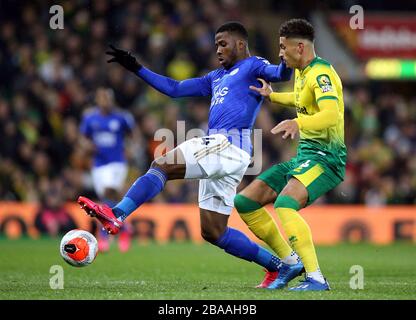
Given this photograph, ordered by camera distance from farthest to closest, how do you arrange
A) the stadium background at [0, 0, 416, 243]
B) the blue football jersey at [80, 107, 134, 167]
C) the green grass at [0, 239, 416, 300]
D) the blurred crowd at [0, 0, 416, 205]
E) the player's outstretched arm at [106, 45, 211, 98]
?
the blurred crowd at [0, 0, 416, 205] < the stadium background at [0, 0, 416, 243] < the blue football jersey at [80, 107, 134, 167] < the player's outstretched arm at [106, 45, 211, 98] < the green grass at [0, 239, 416, 300]

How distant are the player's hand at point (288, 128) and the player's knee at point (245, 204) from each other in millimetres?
979

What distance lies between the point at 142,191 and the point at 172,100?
10.3m

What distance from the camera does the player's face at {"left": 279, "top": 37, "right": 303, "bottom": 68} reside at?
7574 millimetres

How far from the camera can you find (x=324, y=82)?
23.9ft

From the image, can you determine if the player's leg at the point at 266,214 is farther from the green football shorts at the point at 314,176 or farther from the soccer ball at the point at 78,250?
the soccer ball at the point at 78,250

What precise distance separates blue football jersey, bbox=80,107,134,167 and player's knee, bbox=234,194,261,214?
5742 mm

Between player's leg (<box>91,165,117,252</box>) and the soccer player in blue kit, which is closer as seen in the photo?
the soccer player in blue kit

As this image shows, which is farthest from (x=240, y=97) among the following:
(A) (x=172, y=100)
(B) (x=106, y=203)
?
(A) (x=172, y=100)

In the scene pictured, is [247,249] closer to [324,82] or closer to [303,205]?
[303,205]

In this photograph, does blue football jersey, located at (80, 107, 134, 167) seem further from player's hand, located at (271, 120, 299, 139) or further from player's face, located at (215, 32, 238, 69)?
player's hand, located at (271, 120, 299, 139)

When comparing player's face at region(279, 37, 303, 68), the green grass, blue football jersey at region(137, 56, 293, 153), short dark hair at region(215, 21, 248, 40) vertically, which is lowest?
the green grass

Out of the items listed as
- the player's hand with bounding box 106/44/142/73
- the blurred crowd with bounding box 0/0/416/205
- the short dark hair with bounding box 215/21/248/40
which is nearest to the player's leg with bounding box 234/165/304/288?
the short dark hair with bounding box 215/21/248/40
